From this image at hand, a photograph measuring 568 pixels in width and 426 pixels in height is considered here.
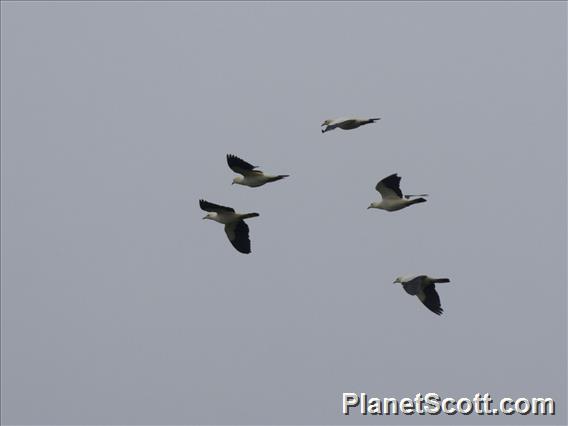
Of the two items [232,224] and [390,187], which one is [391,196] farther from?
[232,224]

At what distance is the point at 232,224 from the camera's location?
5400cm

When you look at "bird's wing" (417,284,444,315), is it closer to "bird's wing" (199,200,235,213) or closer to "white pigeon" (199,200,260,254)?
"white pigeon" (199,200,260,254)

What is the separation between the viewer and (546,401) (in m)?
53.7

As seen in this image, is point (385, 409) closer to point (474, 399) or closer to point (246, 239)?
point (474, 399)

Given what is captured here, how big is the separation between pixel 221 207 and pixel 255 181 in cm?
157

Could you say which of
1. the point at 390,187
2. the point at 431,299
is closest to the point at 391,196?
the point at 390,187

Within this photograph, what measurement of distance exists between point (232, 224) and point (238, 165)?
245cm

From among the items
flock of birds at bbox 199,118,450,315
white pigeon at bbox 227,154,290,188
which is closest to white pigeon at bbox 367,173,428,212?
flock of birds at bbox 199,118,450,315

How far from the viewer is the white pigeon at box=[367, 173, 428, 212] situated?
171 feet

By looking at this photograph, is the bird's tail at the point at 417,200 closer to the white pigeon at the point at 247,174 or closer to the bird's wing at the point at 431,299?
the bird's wing at the point at 431,299

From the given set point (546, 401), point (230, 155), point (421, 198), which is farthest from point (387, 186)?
point (546, 401)

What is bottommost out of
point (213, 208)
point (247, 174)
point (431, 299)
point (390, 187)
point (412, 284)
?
point (431, 299)

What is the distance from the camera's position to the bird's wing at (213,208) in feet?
176

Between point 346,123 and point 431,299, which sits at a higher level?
point 346,123
